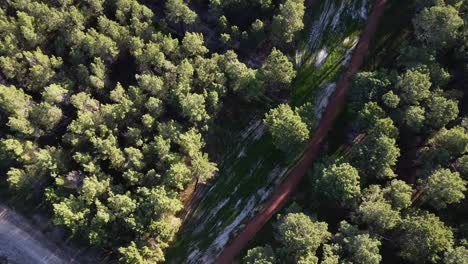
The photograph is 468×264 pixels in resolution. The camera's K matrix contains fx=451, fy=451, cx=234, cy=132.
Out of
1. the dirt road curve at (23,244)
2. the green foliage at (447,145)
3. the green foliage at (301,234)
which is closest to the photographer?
the green foliage at (301,234)

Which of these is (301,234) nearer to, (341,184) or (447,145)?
(341,184)

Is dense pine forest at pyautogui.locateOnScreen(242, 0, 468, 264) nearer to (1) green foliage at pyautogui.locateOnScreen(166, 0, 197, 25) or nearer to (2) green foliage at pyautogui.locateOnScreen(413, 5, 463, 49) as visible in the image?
(2) green foliage at pyautogui.locateOnScreen(413, 5, 463, 49)

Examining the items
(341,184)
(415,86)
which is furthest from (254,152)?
(415,86)

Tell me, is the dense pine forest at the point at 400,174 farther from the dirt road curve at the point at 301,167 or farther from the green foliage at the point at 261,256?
the dirt road curve at the point at 301,167

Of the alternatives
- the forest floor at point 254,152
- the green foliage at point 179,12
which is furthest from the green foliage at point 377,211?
the green foliage at point 179,12

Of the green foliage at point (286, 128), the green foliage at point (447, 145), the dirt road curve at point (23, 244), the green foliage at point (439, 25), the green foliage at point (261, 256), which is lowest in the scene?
the dirt road curve at point (23, 244)

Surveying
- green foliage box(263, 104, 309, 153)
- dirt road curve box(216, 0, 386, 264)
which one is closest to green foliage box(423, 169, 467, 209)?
dirt road curve box(216, 0, 386, 264)

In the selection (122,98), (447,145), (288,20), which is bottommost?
(122,98)
